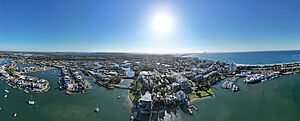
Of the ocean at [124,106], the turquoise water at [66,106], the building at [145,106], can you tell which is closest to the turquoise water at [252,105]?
the ocean at [124,106]

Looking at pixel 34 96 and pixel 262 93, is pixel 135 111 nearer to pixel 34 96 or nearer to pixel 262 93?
pixel 34 96

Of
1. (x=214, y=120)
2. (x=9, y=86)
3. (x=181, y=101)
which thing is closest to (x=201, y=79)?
(x=181, y=101)

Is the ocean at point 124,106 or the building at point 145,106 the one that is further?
the building at point 145,106

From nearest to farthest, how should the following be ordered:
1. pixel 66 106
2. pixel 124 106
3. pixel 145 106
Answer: pixel 145 106 → pixel 124 106 → pixel 66 106

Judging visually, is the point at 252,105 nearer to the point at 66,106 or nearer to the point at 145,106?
the point at 145,106

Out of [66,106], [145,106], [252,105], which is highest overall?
[145,106]

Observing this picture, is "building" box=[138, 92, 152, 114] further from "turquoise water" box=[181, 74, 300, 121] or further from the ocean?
"turquoise water" box=[181, 74, 300, 121]

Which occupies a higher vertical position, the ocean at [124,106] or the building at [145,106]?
the building at [145,106]

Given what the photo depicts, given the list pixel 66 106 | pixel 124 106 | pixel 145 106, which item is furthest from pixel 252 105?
pixel 66 106

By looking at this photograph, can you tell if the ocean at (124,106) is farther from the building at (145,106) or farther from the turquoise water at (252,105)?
the building at (145,106)

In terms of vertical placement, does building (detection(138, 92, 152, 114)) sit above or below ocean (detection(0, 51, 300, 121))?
above

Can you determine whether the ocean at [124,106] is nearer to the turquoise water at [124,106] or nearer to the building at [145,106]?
the turquoise water at [124,106]

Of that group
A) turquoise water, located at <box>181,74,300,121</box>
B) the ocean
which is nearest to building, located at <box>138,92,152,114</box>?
the ocean
